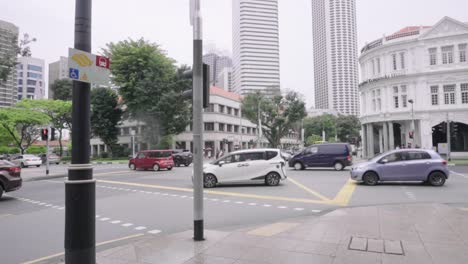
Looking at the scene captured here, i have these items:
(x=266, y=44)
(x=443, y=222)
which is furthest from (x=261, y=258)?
(x=266, y=44)

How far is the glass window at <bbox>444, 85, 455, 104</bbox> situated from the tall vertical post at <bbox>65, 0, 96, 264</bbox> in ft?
155

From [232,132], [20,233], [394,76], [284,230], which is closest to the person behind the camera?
[284,230]

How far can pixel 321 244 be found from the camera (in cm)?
575

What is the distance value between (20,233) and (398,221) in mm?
8571

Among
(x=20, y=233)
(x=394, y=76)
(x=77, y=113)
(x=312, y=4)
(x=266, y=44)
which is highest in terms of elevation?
(x=312, y=4)

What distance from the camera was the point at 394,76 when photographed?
43.8 m

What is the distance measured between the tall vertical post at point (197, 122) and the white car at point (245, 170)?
888 centimetres

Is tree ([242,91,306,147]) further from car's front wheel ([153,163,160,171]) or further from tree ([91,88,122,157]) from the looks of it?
car's front wheel ([153,163,160,171])

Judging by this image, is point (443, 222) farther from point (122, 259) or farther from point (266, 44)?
point (266, 44)

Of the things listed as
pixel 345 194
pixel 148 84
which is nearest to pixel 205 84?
pixel 345 194

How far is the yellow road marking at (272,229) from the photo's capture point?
6.54 m

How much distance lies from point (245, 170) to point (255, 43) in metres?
62.3

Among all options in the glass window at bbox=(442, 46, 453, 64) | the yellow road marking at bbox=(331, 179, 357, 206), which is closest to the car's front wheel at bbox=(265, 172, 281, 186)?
the yellow road marking at bbox=(331, 179, 357, 206)

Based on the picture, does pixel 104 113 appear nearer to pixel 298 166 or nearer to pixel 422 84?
pixel 298 166
